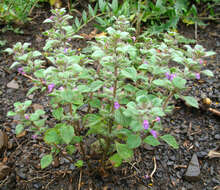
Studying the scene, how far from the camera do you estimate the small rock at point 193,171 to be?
196 centimetres

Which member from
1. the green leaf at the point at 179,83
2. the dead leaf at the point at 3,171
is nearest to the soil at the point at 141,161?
the dead leaf at the point at 3,171

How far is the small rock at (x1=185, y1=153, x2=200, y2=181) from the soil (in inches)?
1.5

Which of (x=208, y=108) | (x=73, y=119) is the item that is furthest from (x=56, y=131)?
(x=208, y=108)

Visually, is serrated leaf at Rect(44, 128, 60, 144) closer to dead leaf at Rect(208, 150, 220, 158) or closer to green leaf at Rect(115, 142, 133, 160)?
green leaf at Rect(115, 142, 133, 160)

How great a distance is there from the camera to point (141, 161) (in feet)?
6.85

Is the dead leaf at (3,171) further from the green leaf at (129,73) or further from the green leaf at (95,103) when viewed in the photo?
the green leaf at (129,73)

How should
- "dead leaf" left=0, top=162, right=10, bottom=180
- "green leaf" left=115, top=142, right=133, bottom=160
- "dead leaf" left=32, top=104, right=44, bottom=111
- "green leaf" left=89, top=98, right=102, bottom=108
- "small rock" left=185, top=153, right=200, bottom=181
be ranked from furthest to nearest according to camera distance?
"dead leaf" left=32, top=104, right=44, bottom=111 → "small rock" left=185, top=153, right=200, bottom=181 → "dead leaf" left=0, top=162, right=10, bottom=180 → "green leaf" left=89, top=98, right=102, bottom=108 → "green leaf" left=115, top=142, right=133, bottom=160

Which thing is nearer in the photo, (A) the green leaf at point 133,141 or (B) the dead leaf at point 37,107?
(A) the green leaf at point 133,141

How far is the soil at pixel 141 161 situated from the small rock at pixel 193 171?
0.04 meters

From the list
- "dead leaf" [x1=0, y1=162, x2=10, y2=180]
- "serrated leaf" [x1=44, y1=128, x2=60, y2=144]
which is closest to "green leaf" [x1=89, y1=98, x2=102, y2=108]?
"serrated leaf" [x1=44, y1=128, x2=60, y2=144]

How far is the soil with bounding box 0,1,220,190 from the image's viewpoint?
1.90 m

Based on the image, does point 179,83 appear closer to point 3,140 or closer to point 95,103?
point 95,103

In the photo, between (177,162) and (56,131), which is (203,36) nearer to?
(177,162)

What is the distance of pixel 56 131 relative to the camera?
5.13ft
